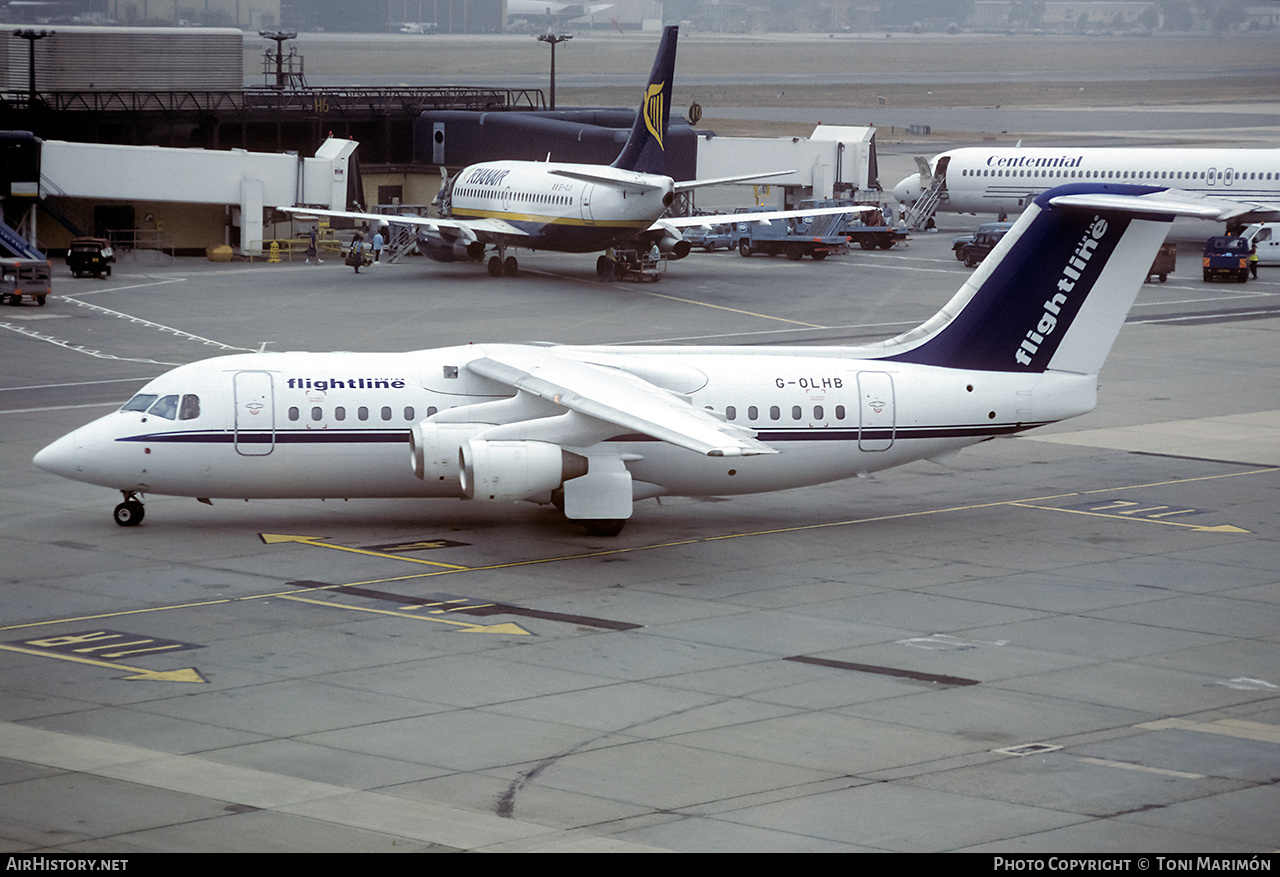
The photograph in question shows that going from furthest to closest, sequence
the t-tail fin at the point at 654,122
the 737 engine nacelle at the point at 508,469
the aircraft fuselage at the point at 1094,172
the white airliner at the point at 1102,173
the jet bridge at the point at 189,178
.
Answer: the aircraft fuselage at the point at 1094,172, the white airliner at the point at 1102,173, the jet bridge at the point at 189,178, the t-tail fin at the point at 654,122, the 737 engine nacelle at the point at 508,469

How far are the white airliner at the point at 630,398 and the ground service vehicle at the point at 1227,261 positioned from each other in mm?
50500

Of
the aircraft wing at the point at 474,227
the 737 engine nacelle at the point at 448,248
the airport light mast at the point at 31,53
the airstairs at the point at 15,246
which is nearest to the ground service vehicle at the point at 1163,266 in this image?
the aircraft wing at the point at 474,227

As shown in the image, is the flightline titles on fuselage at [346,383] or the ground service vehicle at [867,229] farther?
the ground service vehicle at [867,229]

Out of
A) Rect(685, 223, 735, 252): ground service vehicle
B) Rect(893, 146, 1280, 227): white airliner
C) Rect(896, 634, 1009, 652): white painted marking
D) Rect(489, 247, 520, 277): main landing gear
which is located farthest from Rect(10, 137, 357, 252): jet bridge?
Rect(896, 634, 1009, 652): white painted marking

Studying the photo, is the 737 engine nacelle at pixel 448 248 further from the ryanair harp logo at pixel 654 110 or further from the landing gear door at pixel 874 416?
the landing gear door at pixel 874 416

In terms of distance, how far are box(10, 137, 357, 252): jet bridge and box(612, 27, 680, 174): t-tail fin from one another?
20.9 metres

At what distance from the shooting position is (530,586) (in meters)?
30.4

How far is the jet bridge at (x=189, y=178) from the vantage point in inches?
3263

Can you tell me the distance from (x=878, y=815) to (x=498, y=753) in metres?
5.13

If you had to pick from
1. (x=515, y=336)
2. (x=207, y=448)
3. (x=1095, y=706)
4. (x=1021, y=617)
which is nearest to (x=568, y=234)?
(x=515, y=336)

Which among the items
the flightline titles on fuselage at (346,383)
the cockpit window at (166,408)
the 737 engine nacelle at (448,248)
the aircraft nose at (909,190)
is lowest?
the cockpit window at (166,408)

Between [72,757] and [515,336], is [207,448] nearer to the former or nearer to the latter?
[72,757]

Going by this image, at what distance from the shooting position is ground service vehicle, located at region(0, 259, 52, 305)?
2692 inches

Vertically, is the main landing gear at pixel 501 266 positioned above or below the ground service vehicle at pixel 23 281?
above
